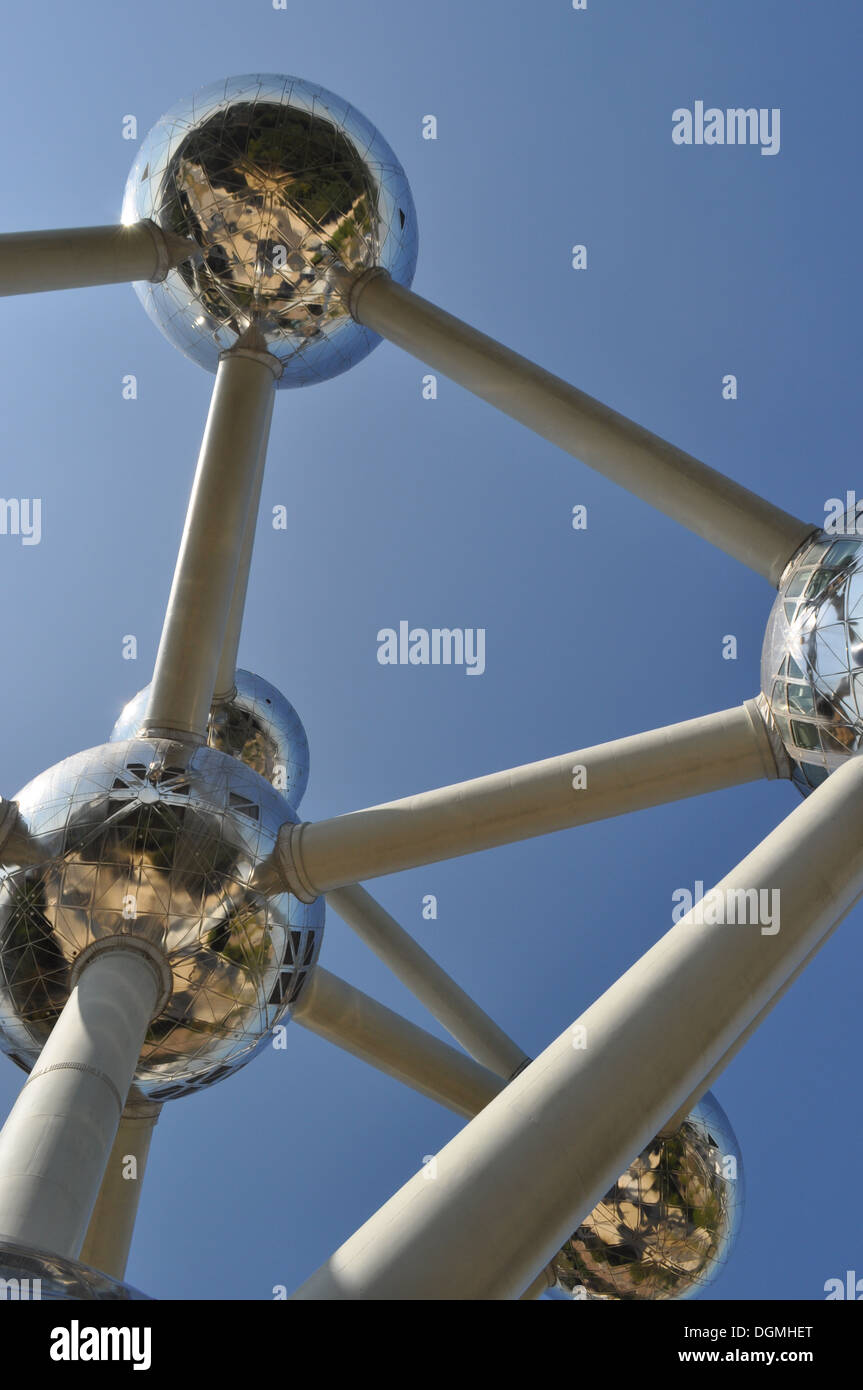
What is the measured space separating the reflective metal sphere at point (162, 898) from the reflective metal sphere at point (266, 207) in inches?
162

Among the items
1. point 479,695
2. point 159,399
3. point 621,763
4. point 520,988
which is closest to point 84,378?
point 159,399

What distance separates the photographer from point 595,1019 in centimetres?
460

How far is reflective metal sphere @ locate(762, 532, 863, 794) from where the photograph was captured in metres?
6.95

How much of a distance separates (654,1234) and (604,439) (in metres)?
6.54

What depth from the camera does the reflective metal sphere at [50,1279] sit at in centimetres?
367

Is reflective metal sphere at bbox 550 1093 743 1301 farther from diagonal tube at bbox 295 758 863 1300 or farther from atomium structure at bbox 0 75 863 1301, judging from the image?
diagonal tube at bbox 295 758 863 1300
